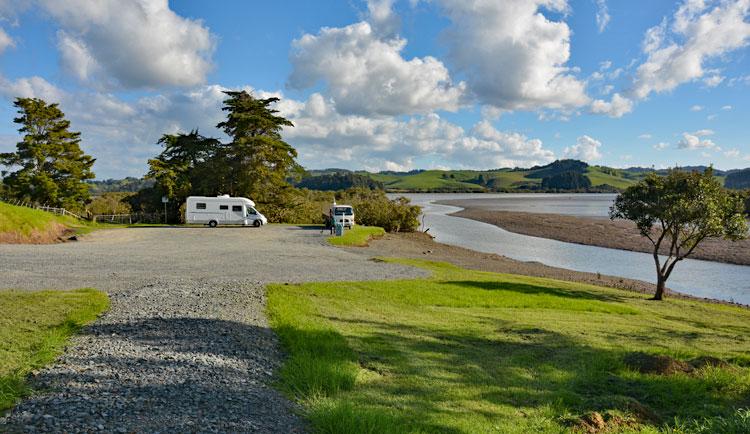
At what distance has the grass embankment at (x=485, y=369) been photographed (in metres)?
6.03

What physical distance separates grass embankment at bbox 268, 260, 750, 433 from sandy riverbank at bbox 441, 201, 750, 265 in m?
31.4

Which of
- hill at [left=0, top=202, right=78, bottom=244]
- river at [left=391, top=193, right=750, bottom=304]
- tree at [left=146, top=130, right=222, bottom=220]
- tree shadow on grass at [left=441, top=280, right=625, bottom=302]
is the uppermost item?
tree at [left=146, top=130, right=222, bottom=220]

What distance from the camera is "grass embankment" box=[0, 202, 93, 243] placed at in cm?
2552

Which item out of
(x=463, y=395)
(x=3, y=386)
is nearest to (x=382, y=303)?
(x=463, y=395)

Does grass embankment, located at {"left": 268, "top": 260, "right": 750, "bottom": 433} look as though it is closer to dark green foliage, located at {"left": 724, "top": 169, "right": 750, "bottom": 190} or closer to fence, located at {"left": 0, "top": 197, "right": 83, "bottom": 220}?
fence, located at {"left": 0, "top": 197, "right": 83, "bottom": 220}

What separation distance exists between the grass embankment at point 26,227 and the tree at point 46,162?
15.1 m

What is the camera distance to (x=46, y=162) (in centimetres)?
4388

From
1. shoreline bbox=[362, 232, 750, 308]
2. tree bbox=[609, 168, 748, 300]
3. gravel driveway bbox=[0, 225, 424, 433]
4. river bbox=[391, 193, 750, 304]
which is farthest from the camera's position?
river bbox=[391, 193, 750, 304]

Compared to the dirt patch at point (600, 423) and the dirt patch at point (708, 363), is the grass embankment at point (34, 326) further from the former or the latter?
the dirt patch at point (708, 363)

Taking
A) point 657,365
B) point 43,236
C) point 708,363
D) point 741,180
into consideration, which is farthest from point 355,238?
point 741,180

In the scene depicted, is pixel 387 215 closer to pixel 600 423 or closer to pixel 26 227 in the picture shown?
pixel 26 227

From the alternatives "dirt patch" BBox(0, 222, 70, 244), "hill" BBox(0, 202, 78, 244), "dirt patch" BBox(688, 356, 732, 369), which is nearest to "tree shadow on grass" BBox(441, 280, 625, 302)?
"dirt patch" BBox(688, 356, 732, 369)

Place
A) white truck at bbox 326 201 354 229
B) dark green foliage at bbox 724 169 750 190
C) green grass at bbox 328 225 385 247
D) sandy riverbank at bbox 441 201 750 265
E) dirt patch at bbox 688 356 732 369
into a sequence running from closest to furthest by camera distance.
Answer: dirt patch at bbox 688 356 732 369 < green grass at bbox 328 225 385 247 < sandy riverbank at bbox 441 201 750 265 < white truck at bbox 326 201 354 229 < dark green foliage at bbox 724 169 750 190

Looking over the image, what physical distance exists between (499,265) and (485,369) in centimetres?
2452
